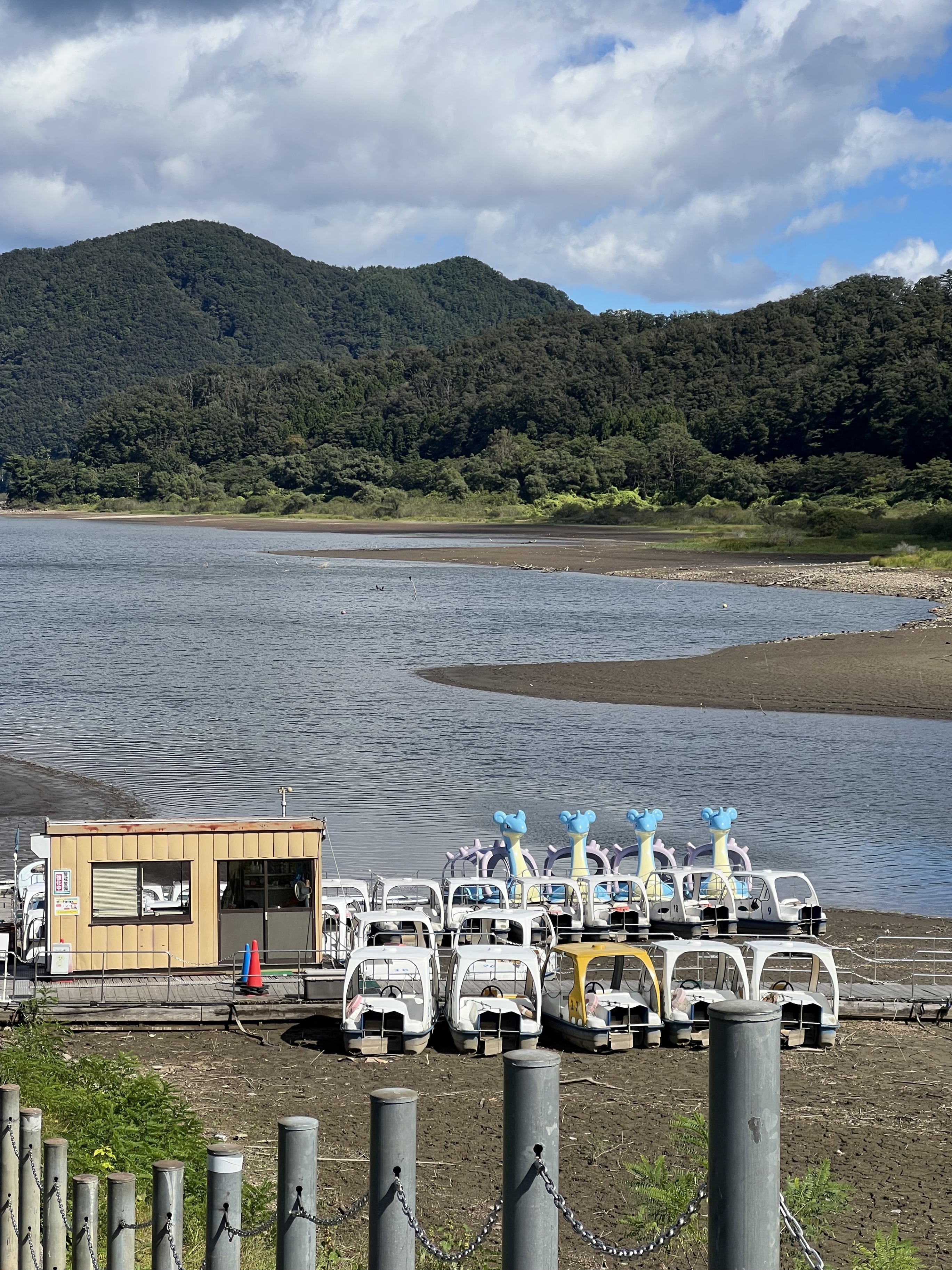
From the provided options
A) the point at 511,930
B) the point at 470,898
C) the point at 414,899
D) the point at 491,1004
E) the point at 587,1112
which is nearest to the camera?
the point at 587,1112

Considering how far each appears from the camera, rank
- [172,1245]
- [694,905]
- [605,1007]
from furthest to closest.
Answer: [694,905] < [605,1007] < [172,1245]

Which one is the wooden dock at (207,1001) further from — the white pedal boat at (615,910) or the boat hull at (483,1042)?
the white pedal boat at (615,910)

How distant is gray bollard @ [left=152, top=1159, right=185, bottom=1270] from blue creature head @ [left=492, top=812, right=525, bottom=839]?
57.9 feet

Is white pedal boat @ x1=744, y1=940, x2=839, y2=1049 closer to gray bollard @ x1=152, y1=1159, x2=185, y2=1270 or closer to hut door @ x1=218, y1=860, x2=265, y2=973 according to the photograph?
hut door @ x1=218, y1=860, x2=265, y2=973

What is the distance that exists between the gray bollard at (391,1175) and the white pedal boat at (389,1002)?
11123mm

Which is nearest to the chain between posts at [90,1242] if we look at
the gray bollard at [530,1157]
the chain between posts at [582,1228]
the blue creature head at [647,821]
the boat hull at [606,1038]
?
the chain between posts at [582,1228]

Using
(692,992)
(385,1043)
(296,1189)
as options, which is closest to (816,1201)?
(692,992)

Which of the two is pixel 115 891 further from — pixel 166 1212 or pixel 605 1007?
pixel 166 1212

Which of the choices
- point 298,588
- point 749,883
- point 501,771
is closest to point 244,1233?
point 749,883

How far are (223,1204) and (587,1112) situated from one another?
9.07 meters

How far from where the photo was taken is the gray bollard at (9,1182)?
7.54 m

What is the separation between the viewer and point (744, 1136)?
4688mm

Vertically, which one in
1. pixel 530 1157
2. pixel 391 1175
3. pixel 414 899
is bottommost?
pixel 414 899

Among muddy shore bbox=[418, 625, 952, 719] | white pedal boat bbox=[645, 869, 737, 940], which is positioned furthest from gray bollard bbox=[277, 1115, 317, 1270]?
muddy shore bbox=[418, 625, 952, 719]
